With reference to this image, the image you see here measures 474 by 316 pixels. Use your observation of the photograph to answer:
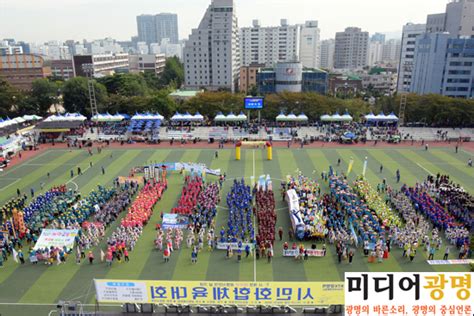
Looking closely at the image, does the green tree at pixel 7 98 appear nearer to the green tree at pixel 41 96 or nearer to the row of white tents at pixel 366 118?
the green tree at pixel 41 96

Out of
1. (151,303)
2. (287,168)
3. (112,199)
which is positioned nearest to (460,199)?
(287,168)

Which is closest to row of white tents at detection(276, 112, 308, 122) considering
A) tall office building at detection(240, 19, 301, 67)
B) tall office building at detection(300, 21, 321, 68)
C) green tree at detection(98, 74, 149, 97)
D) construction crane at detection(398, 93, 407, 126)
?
construction crane at detection(398, 93, 407, 126)

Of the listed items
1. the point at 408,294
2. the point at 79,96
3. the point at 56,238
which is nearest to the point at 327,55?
the point at 79,96

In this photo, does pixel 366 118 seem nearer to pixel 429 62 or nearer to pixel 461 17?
pixel 429 62

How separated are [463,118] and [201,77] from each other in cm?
6094

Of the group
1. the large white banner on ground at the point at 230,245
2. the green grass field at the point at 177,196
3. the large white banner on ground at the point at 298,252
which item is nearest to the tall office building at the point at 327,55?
the green grass field at the point at 177,196

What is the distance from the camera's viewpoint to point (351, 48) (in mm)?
160750

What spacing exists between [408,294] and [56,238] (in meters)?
18.2

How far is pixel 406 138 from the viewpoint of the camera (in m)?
45.5

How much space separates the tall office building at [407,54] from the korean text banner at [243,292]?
7218cm

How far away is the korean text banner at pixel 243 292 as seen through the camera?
42.4ft

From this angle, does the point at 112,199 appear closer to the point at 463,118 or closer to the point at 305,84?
the point at 463,118

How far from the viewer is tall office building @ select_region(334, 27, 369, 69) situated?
516 feet

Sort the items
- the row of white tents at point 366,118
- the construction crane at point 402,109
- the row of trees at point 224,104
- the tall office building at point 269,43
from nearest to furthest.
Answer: the row of white tents at point 366,118 → the row of trees at point 224,104 → the construction crane at point 402,109 → the tall office building at point 269,43
